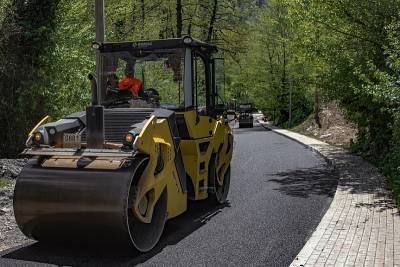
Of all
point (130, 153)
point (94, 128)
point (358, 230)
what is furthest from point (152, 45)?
point (358, 230)

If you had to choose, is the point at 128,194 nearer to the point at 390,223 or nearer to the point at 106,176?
the point at 106,176

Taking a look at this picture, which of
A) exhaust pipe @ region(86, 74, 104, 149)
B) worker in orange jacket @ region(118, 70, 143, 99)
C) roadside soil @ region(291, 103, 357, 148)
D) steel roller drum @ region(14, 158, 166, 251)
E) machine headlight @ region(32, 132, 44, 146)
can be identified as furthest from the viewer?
roadside soil @ region(291, 103, 357, 148)

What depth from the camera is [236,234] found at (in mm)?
7258

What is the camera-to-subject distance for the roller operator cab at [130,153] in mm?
5875

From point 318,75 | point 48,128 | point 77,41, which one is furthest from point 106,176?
point 318,75

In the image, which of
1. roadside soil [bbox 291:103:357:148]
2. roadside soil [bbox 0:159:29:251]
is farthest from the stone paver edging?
roadside soil [bbox 291:103:357:148]

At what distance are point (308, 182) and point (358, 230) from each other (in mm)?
5007

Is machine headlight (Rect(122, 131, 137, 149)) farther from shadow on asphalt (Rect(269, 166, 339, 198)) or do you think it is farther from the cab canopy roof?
shadow on asphalt (Rect(269, 166, 339, 198))

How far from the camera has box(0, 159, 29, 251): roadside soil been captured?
6879 millimetres

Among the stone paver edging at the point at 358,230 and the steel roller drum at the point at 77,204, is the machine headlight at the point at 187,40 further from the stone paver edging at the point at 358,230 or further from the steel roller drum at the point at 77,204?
the stone paver edging at the point at 358,230

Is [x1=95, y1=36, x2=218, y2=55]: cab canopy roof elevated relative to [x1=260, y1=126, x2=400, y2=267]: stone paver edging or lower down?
elevated

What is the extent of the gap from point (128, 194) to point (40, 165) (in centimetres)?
123

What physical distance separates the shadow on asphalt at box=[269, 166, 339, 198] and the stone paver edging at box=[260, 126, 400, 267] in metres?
0.41

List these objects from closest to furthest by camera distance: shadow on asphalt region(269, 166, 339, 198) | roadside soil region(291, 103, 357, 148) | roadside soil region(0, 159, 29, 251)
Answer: roadside soil region(0, 159, 29, 251) → shadow on asphalt region(269, 166, 339, 198) → roadside soil region(291, 103, 357, 148)
